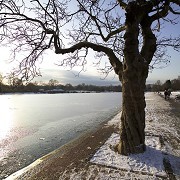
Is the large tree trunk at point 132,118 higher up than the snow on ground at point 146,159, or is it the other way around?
the large tree trunk at point 132,118

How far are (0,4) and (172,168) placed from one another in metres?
6.56

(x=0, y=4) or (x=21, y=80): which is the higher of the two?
(x=0, y=4)

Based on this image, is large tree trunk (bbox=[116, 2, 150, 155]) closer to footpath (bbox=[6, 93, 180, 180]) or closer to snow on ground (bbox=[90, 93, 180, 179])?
snow on ground (bbox=[90, 93, 180, 179])

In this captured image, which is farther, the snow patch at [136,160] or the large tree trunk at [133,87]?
the large tree trunk at [133,87]

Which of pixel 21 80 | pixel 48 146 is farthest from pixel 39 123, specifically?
pixel 21 80

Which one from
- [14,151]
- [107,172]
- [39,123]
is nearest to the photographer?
[107,172]

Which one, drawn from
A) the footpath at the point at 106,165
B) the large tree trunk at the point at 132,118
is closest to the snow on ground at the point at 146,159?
the footpath at the point at 106,165

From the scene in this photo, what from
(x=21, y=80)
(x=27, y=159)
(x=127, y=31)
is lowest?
(x=27, y=159)

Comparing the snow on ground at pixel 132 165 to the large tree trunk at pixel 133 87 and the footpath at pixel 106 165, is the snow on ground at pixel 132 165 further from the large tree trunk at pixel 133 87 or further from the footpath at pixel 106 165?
the large tree trunk at pixel 133 87

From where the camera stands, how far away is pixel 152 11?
7375 mm

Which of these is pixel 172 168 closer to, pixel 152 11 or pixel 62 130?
pixel 152 11

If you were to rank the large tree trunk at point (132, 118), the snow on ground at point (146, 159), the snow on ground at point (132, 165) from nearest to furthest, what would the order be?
1. the snow on ground at point (132, 165)
2. the snow on ground at point (146, 159)
3. the large tree trunk at point (132, 118)

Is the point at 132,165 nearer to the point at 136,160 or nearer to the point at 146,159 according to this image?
the point at 136,160

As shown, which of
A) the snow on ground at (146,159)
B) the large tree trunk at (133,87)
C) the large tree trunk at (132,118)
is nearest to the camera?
the snow on ground at (146,159)
